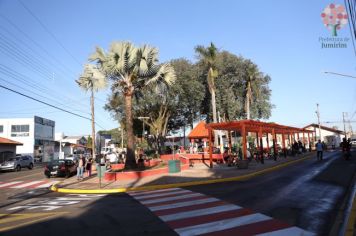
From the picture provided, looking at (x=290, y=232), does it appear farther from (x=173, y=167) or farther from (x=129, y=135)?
(x=129, y=135)

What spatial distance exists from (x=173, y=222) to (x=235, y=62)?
42.0 m

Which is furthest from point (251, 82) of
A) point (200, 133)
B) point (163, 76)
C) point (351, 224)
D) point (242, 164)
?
point (351, 224)

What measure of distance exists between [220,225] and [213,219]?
0.68 metres

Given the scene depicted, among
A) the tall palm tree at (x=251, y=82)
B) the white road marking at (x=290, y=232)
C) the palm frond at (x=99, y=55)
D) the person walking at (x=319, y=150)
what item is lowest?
the white road marking at (x=290, y=232)

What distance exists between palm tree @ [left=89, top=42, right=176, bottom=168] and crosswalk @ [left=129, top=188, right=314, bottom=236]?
10.7 meters

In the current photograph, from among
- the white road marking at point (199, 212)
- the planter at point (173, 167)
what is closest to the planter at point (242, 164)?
the planter at point (173, 167)

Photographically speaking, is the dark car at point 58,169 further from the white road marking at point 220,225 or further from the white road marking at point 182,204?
the white road marking at point 220,225

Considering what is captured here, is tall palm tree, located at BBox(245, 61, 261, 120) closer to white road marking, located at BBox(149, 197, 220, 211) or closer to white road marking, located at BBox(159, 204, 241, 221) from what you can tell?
white road marking, located at BBox(149, 197, 220, 211)

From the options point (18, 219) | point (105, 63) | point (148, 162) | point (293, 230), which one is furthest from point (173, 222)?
point (148, 162)

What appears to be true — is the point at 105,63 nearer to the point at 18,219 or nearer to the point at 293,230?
the point at 18,219

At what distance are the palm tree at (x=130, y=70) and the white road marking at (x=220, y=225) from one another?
1421cm

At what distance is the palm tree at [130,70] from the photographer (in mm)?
22625

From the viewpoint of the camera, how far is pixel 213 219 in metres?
8.98

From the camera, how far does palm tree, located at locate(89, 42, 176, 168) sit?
891 inches
